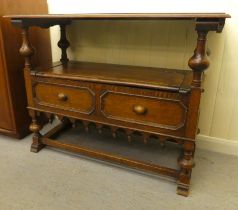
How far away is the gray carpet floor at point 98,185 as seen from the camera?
1188 millimetres

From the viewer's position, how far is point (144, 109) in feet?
3.98

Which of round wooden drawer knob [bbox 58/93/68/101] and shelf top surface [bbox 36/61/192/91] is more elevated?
shelf top surface [bbox 36/61/192/91]

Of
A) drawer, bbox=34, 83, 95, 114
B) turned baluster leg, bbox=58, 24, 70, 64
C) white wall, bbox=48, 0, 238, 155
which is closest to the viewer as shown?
drawer, bbox=34, 83, 95, 114

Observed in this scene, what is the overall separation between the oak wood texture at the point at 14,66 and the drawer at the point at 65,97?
280 mm

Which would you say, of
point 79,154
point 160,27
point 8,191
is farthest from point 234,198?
point 8,191

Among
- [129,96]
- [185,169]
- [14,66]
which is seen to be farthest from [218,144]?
[14,66]

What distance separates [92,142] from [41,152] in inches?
14.5

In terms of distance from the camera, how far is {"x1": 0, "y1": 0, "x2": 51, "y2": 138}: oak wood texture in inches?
60.1

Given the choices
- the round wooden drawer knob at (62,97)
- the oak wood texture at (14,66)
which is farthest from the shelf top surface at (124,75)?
the oak wood texture at (14,66)

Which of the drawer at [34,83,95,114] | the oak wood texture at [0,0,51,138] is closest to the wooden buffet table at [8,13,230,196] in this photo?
the drawer at [34,83,95,114]

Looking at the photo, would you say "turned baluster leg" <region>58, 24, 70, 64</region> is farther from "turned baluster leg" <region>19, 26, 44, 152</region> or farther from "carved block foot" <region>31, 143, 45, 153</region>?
"carved block foot" <region>31, 143, 45, 153</region>

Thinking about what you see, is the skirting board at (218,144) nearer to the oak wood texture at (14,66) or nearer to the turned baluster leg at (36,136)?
the turned baluster leg at (36,136)

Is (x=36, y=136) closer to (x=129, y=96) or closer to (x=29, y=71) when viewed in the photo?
(x=29, y=71)

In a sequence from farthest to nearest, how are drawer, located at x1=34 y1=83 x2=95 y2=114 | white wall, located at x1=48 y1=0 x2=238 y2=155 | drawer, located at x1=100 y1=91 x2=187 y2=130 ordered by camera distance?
white wall, located at x1=48 y1=0 x2=238 y2=155
drawer, located at x1=34 y1=83 x2=95 y2=114
drawer, located at x1=100 y1=91 x2=187 y2=130
